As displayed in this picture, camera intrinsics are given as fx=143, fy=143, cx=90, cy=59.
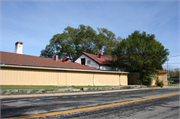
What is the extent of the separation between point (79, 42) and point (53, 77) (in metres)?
32.1

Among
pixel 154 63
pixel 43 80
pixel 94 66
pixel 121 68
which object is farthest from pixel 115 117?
pixel 94 66

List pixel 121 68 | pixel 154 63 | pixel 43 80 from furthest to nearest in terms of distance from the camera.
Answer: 1. pixel 121 68
2. pixel 154 63
3. pixel 43 80

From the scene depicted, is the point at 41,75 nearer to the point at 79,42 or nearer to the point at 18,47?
the point at 18,47

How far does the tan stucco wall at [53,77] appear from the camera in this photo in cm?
1632

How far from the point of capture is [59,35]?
48594 millimetres

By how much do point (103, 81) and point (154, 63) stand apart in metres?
10.3

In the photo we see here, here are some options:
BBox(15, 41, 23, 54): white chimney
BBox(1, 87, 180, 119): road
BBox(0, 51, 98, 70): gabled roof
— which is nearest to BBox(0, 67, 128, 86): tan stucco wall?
BBox(0, 51, 98, 70): gabled roof

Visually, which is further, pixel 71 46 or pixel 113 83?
pixel 71 46

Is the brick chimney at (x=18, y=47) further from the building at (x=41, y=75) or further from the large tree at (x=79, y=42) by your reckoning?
the large tree at (x=79, y=42)

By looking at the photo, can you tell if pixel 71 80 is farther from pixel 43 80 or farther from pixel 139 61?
pixel 139 61

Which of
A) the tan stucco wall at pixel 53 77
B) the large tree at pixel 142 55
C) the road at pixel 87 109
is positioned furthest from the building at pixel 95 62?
the road at pixel 87 109

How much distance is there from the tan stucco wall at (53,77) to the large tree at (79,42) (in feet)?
76.5

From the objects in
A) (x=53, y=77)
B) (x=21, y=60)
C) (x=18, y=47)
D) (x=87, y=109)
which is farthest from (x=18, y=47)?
(x=87, y=109)

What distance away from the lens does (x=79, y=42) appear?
5041cm
